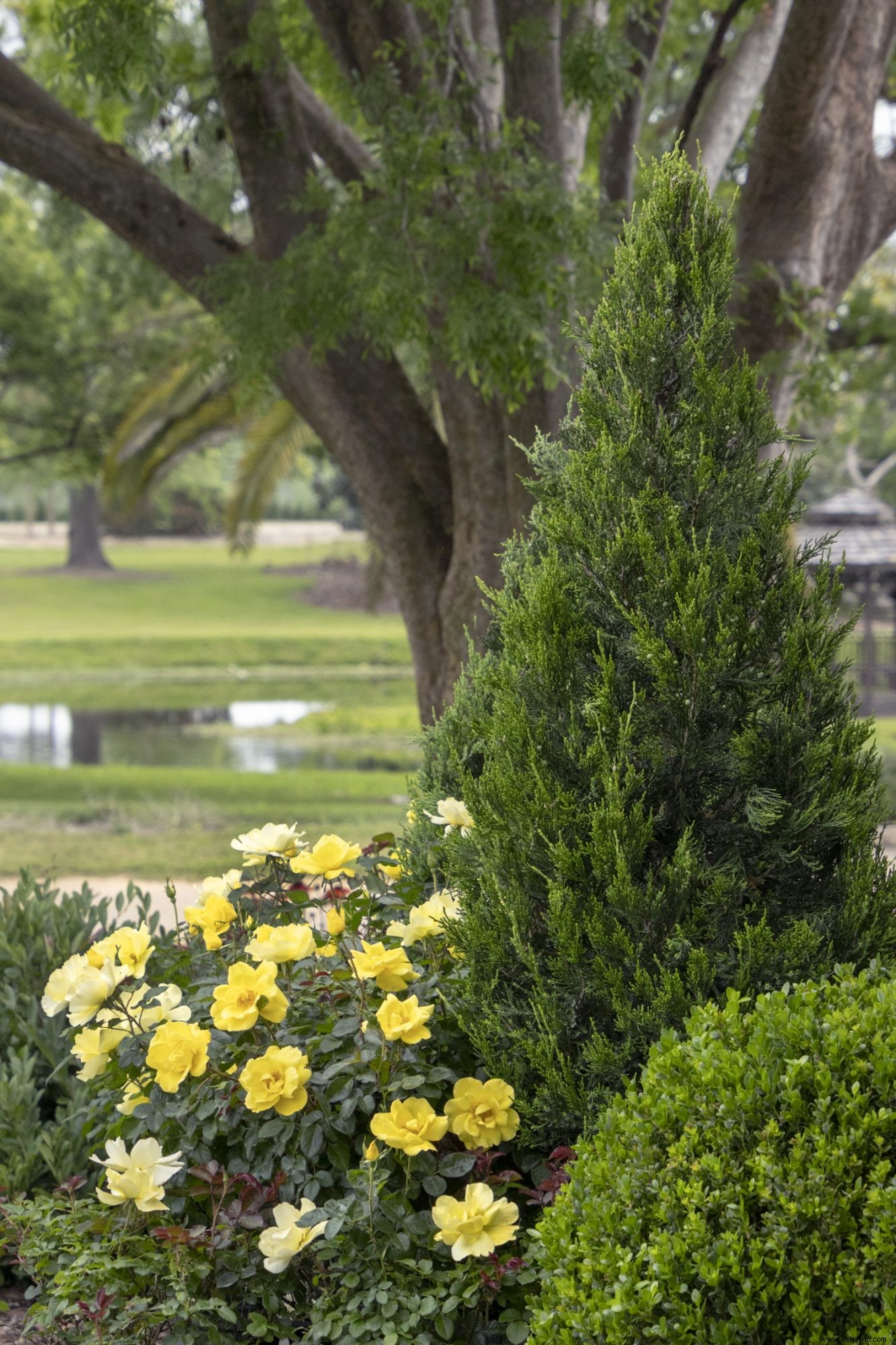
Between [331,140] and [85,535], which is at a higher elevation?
[331,140]

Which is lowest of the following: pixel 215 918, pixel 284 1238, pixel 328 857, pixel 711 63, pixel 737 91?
pixel 284 1238

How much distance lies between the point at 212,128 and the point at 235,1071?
8217mm

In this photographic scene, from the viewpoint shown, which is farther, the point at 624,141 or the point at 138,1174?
the point at 624,141

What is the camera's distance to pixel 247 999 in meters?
2.43

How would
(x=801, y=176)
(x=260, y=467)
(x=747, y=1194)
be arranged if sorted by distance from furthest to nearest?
(x=260, y=467), (x=801, y=176), (x=747, y=1194)

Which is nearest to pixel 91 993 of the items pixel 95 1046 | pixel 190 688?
pixel 95 1046

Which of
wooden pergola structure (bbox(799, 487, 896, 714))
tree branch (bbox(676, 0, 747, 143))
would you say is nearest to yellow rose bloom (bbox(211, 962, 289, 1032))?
tree branch (bbox(676, 0, 747, 143))

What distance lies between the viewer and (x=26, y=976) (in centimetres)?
363

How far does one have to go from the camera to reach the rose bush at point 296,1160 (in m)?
2.21

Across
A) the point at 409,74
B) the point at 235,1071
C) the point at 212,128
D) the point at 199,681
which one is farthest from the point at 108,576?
the point at 235,1071

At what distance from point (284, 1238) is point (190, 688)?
26112 mm

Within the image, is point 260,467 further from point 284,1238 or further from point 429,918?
point 284,1238

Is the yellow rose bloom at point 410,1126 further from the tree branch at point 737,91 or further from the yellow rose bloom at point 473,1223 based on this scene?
the tree branch at point 737,91

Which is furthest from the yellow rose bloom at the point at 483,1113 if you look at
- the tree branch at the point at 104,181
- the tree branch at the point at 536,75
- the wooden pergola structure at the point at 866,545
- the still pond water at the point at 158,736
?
the wooden pergola structure at the point at 866,545
